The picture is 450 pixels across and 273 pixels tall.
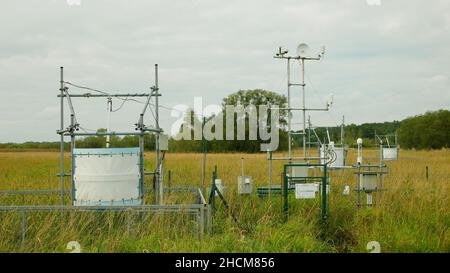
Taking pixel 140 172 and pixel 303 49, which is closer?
pixel 140 172

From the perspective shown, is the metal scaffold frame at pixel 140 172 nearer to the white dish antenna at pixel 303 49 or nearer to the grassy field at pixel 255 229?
the grassy field at pixel 255 229

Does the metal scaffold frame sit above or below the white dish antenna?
below

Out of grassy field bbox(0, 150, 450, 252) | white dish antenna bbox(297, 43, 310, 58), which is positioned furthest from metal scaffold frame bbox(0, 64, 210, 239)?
white dish antenna bbox(297, 43, 310, 58)

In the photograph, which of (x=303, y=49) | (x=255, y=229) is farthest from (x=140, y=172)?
(x=303, y=49)

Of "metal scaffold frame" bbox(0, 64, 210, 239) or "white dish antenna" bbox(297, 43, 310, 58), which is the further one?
"white dish antenna" bbox(297, 43, 310, 58)

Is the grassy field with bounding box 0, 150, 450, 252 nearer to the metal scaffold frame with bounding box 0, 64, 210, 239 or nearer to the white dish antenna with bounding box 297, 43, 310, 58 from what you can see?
the metal scaffold frame with bounding box 0, 64, 210, 239

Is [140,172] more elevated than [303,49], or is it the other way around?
[303,49]

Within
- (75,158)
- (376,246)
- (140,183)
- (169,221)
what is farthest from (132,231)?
(376,246)

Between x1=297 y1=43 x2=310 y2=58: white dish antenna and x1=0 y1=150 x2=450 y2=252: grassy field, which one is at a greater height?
x1=297 y1=43 x2=310 y2=58: white dish antenna

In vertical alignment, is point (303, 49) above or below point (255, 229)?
above

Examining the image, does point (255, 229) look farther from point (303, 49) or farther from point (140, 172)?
point (303, 49)

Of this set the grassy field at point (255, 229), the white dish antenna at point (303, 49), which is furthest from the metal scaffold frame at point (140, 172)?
the white dish antenna at point (303, 49)

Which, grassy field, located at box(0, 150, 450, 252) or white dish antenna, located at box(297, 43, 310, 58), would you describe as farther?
white dish antenna, located at box(297, 43, 310, 58)

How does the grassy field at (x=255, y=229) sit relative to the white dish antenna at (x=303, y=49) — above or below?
below
